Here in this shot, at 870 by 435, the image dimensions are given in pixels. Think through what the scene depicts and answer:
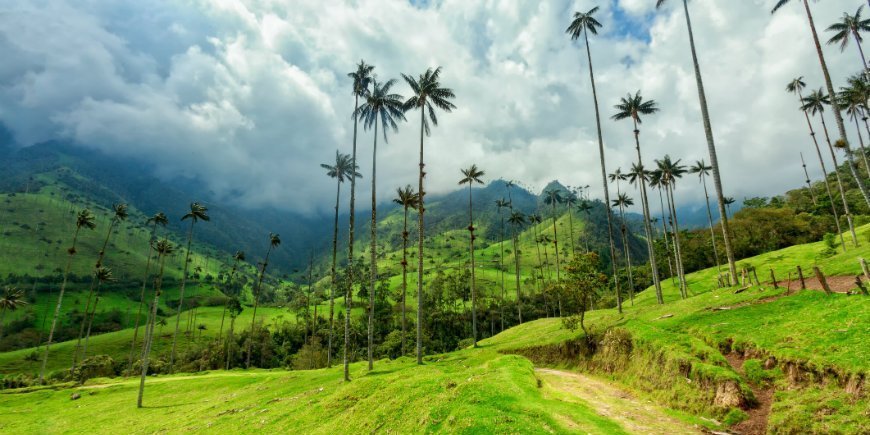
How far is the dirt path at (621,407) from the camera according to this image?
56.0 ft

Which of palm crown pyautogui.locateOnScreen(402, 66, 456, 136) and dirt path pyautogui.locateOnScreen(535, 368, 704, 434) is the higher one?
palm crown pyautogui.locateOnScreen(402, 66, 456, 136)

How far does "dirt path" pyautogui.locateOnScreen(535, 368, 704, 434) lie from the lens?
673 inches

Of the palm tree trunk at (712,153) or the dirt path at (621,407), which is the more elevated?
the palm tree trunk at (712,153)

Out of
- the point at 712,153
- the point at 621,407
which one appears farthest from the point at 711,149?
the point at 621,407

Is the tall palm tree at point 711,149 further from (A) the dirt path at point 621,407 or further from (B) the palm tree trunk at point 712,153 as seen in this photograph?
(A) the dirt path at point 621,407

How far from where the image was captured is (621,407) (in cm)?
2139

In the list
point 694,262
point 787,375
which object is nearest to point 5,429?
point 787,375

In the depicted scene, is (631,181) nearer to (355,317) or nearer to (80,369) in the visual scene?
(355,317)

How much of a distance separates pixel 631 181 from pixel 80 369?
418 feet

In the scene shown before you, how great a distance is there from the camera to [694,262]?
120 metres

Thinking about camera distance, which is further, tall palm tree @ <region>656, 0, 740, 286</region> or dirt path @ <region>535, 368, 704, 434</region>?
tall palm tree @ <region>656, 0, 740, 286</region>

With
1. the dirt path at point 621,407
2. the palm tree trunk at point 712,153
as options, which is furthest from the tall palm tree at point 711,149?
→ the dirt path at point 621,407

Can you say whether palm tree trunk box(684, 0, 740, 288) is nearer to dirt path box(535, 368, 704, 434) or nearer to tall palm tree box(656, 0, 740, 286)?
tall palm tree box(656, 0, 740, 286)

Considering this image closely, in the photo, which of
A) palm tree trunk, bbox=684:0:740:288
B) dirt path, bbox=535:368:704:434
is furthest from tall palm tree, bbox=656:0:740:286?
dirt path, bbox=535:368:704:434
